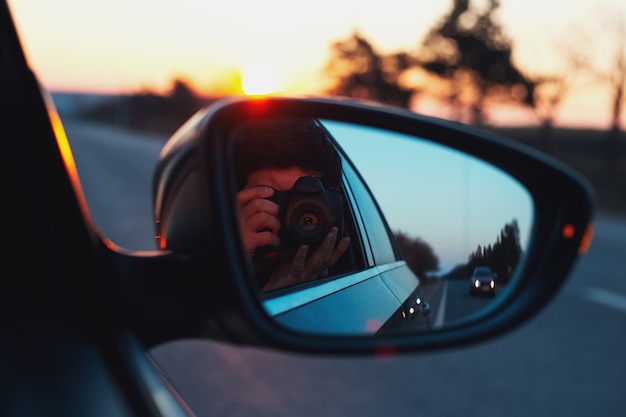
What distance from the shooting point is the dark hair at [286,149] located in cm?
164

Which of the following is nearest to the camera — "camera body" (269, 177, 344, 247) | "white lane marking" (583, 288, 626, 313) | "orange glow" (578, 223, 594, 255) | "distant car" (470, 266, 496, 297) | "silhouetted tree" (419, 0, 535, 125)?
"camera body" (269, 177, 344, 247)

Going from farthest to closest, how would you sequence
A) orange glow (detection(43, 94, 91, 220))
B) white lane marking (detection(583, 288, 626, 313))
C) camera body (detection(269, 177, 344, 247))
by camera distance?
white lane marking (detection(583, 288, 626, 313)) < camera body (detection(269, 177, 344, 247)) < orange glow (detection(43, 94, 91, 220))

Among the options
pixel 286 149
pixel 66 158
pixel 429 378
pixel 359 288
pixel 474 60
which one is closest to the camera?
pixel 66 158

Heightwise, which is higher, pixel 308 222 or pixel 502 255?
pixel 308 222

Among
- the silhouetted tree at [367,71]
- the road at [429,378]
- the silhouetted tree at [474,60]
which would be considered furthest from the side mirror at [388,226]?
the silhouetted tree at [367,71]

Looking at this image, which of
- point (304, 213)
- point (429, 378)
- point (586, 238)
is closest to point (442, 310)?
point (586, 238)

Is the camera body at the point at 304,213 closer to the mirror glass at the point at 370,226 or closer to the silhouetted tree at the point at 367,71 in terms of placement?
the mirror glass at the point at 370,226

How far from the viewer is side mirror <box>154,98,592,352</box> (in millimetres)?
1547

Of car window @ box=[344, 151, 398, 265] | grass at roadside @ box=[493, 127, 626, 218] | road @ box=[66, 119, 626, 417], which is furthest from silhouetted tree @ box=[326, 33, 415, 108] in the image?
car window @ box=[344, 151, 398, 265]

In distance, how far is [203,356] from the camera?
16.6 ft

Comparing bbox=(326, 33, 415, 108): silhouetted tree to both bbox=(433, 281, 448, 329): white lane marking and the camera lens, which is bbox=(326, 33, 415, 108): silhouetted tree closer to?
bbox=(433, 281, 448, 329): white lane marking

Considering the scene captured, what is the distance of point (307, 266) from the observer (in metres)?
1.62

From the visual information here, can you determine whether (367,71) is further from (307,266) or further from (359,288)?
(307,266)

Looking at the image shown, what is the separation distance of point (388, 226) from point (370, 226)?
0.14ft
